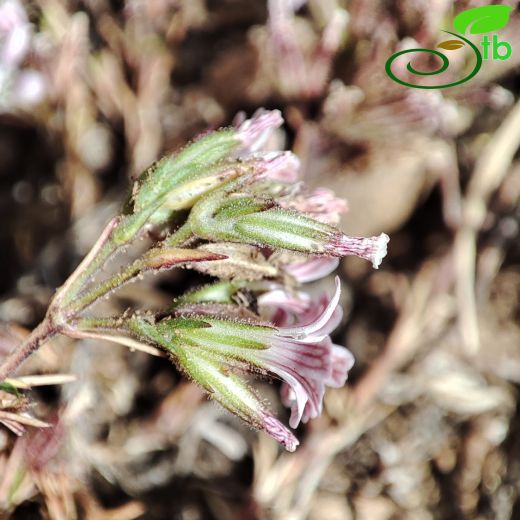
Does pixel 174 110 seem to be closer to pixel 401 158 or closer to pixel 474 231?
pixel 401 158

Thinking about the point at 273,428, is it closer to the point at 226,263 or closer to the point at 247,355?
the point at 247,355

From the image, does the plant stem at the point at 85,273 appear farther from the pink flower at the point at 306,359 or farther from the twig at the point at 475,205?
the twig at the point at 475,205

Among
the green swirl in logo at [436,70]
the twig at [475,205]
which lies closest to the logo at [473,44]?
the green swirl in logo at [436,70]

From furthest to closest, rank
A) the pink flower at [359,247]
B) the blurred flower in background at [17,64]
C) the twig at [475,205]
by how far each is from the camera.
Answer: the twig at [475,205] < the blurred flower in background at [17,64] < the pink flower at [359,247]

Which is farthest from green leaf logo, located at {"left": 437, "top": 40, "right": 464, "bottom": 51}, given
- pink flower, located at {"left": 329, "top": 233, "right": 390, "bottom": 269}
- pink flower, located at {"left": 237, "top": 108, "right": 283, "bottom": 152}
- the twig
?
pink flower, located at {"left": 329, "top": 233, "right": 390, "bottom": 269}

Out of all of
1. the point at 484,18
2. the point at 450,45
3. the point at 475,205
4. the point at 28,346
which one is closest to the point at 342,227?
the point at 475,205

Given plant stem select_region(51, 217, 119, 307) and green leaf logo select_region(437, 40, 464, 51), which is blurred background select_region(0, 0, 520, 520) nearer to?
green leaf logo select_region(437, 40, 464, 51)
